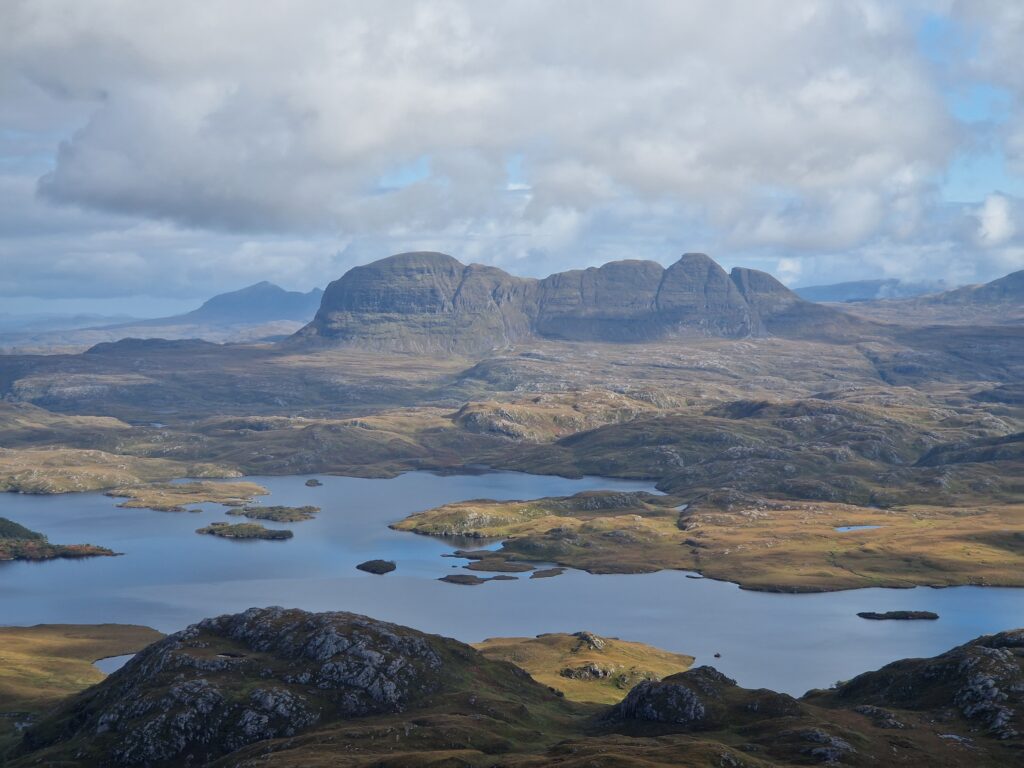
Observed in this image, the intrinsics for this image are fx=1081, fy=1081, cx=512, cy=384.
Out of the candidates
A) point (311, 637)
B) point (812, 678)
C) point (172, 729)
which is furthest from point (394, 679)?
point (812, 678)

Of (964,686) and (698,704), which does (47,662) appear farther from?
(964,686)

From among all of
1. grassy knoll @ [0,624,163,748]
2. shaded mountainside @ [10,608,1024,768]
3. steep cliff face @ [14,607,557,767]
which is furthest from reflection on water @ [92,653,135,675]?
shaded mountainside @ [10,608,1024,768]

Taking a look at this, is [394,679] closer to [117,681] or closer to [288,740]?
[288,740]

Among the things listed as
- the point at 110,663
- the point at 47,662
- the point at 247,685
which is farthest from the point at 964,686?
the point at 47,662

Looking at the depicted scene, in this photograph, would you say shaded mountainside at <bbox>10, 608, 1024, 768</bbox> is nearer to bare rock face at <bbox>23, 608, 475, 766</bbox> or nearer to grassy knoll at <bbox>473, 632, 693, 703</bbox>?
bare rock face at <bbox>23, 608, 475, 766</bbox>

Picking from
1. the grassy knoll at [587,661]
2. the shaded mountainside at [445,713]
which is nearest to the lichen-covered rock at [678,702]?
the shaded mountainside at [445,713]

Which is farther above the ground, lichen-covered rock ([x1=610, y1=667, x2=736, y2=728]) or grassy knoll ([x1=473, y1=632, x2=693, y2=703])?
lichen-covered rock ([x1=610, y1=667, x2=736, y2=728])
